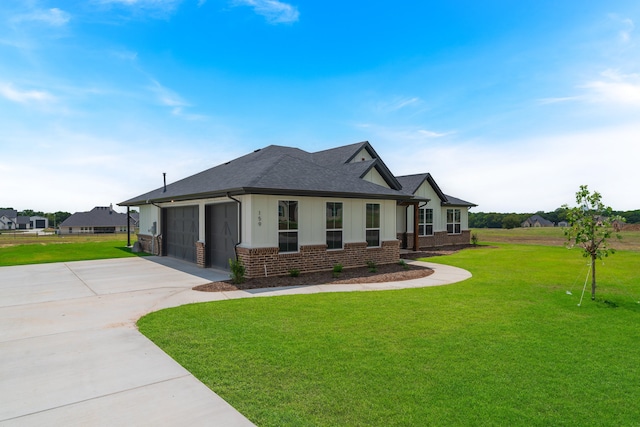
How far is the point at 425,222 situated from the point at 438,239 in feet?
6.62

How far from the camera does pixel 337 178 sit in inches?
586

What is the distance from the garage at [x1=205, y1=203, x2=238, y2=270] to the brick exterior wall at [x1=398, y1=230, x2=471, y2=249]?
1366 cm

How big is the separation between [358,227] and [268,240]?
4340mm

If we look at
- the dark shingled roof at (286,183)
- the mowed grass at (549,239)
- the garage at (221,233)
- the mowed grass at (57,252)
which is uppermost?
the dark shingled roof at (286,183)

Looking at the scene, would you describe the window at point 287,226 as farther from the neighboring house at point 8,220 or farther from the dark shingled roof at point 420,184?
the neighboring house at point 8,220

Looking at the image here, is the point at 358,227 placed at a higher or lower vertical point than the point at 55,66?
lower

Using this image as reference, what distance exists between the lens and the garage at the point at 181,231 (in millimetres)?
16359

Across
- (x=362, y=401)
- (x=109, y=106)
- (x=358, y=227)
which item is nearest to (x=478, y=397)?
(x=362, y=401)

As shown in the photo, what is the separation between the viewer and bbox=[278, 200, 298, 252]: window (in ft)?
40.5

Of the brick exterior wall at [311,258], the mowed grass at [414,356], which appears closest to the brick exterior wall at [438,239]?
the brick exterior wall at [311,258]

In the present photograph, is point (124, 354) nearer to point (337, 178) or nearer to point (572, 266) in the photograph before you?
point (337, 178)

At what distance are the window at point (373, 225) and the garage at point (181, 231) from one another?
8039mm

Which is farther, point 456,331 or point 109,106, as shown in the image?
point 109,106

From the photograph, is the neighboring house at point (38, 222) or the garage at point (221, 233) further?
the neighboring house at point (38, 222)
